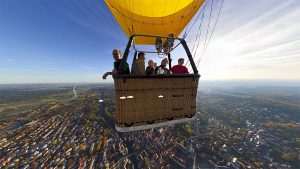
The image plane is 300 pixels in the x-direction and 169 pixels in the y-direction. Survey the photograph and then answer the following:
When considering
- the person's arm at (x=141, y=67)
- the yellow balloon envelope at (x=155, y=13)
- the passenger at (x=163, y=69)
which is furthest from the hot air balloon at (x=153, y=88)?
the passenger at (x=163, y=69)

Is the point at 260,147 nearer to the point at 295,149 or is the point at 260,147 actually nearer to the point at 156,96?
the point at 295,149

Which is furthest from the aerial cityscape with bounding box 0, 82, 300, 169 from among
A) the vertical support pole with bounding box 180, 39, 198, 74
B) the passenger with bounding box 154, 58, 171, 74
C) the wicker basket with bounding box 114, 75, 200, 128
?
the vertical support pole with bounding box 180, 39, 198, 74

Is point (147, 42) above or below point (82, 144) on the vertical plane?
above

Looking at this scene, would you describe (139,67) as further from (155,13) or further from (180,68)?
(155,13)

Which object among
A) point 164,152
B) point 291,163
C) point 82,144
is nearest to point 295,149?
point 291,163

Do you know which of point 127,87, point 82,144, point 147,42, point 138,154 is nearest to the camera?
point 127,87
